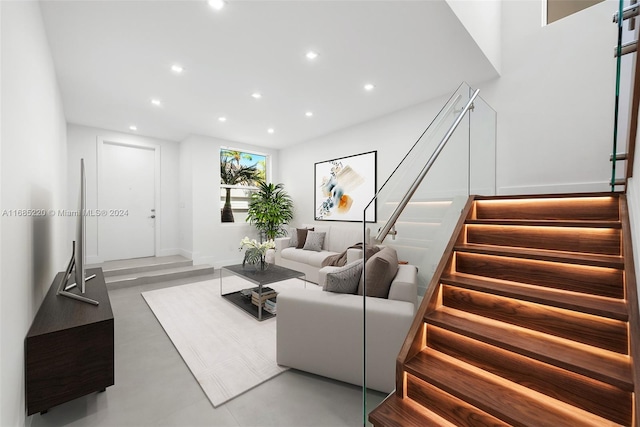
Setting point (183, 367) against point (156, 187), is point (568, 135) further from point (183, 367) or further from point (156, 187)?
point (156, 187)

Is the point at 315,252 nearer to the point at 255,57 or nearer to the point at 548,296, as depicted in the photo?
the point at 255,57

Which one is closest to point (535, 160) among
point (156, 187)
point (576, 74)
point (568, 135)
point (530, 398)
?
point (568, 135)

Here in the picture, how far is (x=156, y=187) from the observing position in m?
5.92

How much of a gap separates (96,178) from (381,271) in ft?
19.0

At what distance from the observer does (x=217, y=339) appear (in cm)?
265

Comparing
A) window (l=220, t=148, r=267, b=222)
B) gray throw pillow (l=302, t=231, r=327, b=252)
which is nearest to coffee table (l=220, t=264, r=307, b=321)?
gray throw pillow (l=302, t=231, r=327, b=252)

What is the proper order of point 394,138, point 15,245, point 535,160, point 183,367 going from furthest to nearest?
point 394,138
point 535,160
point 183,367
point 15,245

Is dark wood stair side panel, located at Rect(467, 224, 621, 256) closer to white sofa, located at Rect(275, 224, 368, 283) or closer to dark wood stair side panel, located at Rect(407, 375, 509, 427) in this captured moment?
dark wood stair side panel, located at Rect(407, 375, 509, 427)

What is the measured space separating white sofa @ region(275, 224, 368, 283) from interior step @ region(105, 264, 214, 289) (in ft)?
4.65

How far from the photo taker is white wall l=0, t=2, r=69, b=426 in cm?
127

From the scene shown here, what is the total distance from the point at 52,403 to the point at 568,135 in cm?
478

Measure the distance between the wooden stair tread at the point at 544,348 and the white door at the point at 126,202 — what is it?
5.99 m

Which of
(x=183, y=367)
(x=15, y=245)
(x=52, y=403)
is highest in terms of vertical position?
(x=15, y=245)

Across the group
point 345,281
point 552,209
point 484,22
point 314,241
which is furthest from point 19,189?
point 484,22
